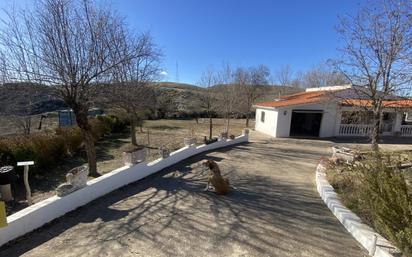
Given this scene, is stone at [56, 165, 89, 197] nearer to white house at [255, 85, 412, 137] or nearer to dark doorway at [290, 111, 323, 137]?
white house at [255, 85, 412, 137]

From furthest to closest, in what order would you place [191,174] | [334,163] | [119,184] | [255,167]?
[255,167]
[334,163]
[191,174]
[119,184]

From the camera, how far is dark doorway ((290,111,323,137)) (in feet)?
62.7

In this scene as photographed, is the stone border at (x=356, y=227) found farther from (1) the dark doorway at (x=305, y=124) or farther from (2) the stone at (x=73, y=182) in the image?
(1) the dark doorway at (x=305, y=124)

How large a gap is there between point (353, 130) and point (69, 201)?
20.6 metres

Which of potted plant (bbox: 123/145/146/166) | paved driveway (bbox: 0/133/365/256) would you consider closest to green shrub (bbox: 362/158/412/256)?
paved driveway (bbox: 0/133/365/256)

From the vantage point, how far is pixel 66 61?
5.72 m

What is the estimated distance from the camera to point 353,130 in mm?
18828

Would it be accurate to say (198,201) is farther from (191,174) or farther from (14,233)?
(14,233)

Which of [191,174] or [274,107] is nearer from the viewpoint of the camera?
[191,174]

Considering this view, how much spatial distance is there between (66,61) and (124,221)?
4.17 meters

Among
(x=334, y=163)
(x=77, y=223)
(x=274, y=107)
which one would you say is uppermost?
(x=274, y=107)

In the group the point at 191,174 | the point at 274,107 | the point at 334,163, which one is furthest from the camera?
the point at 274,107

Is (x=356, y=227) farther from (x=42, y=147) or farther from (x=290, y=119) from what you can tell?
(x=290, y=119)

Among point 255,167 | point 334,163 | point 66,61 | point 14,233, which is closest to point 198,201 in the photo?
point 14,233
